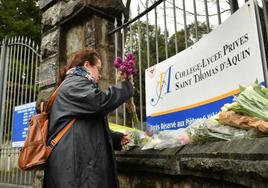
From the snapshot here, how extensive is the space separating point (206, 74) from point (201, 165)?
0.83m

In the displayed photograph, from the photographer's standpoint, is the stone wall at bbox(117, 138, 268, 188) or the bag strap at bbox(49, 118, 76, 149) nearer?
the stone wall at bbox(117, 138, 268, 188)

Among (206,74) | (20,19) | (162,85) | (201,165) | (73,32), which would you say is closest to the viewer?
(201,165)

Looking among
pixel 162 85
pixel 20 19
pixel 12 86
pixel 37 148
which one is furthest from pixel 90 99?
pixel 20 19

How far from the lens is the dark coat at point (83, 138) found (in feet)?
6.77

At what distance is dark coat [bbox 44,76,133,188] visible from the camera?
2.06m

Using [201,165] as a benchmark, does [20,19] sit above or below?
above

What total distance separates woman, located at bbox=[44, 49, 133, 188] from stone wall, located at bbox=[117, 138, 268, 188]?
0.34m

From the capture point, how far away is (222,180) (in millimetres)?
1723

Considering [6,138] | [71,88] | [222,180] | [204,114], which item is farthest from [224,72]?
[6,138]

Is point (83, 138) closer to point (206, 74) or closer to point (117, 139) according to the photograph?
point (117, 139)

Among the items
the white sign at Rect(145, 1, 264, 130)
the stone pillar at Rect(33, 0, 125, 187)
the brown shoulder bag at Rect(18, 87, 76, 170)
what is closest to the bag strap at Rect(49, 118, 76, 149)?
the brown shoulder bag at Rect(18, 87, 76, 170)

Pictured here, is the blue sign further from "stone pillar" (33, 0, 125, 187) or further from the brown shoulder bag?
the brown shoulder bag

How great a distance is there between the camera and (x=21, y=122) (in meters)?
5.16

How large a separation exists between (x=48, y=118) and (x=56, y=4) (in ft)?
8.72
